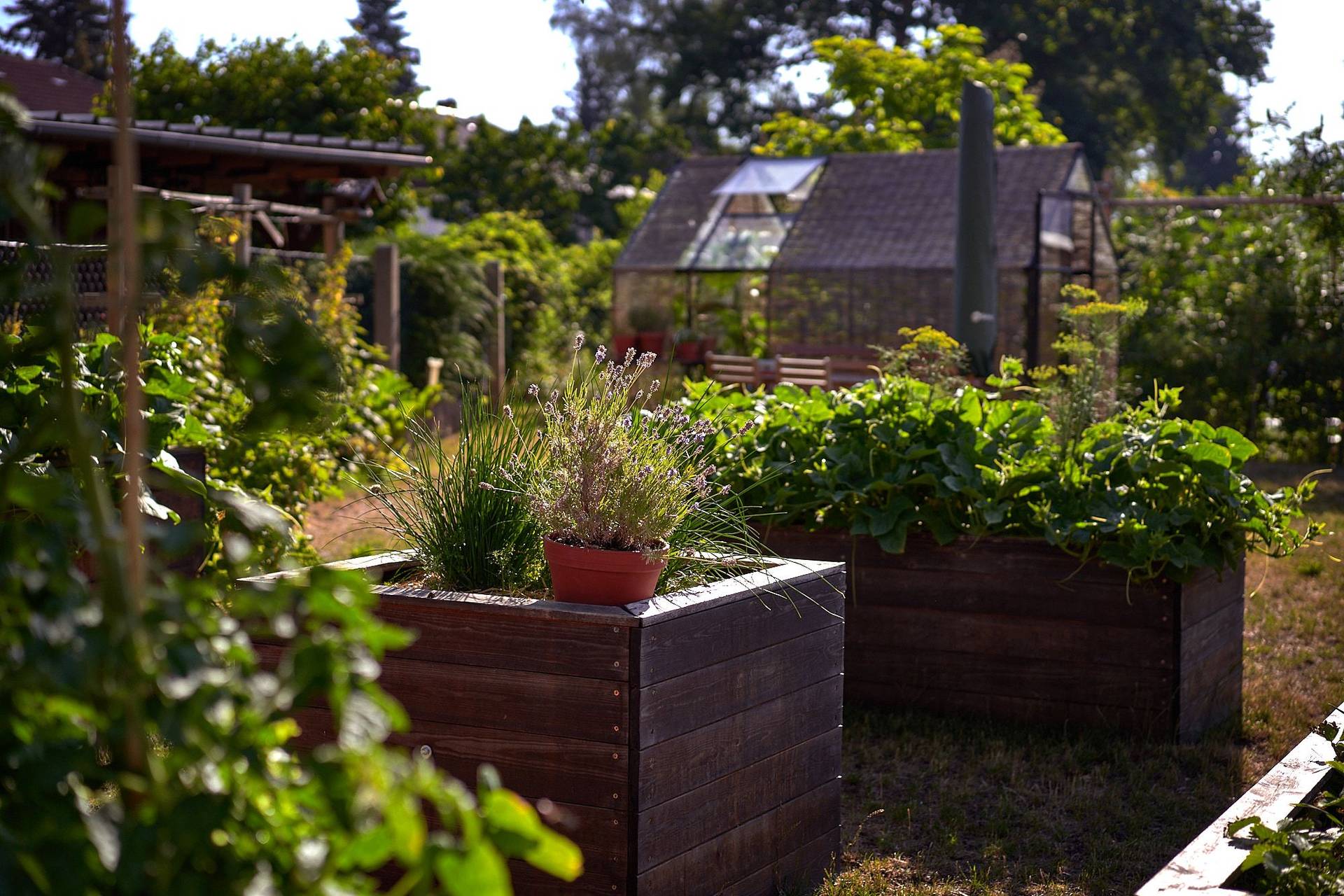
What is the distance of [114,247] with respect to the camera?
3.50 feet

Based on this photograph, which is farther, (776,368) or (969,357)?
(776,368)

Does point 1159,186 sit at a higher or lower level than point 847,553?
higher

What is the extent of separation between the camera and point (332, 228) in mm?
9750

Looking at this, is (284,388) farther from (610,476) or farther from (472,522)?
(472,522)

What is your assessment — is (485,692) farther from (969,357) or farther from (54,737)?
(969,357)

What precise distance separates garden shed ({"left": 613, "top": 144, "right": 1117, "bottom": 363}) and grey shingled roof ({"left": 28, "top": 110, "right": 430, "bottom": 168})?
5051 mm

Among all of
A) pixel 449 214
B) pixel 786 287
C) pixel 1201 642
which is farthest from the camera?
pixel 449 214

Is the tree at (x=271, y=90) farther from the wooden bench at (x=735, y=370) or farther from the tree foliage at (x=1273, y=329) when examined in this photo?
the tree foliage at (x=1273, y=329)

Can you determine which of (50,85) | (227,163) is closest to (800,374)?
(227,163)

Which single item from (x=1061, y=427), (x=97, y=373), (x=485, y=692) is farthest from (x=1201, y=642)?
(x=97, y=373)

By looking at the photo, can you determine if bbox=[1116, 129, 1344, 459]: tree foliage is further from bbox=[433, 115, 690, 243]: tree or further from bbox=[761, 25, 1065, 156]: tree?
bbox=[433, 115, 690, 243]: tree

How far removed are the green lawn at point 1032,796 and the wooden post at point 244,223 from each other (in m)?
4.59

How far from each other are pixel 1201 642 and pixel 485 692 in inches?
94.6

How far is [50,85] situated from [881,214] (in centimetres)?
1651
